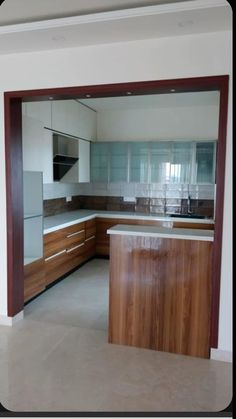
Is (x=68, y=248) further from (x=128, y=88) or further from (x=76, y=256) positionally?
(x=128, y=88)

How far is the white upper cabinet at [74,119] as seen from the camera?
14.7 feet

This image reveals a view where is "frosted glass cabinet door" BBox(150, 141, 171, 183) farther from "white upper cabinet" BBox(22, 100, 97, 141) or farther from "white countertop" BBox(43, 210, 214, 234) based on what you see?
"white upper cabinet" BBox(22, 100, 97, 141)

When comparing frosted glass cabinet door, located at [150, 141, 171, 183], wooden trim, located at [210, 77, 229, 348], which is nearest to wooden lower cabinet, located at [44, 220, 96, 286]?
frosted glass cabinet door, located at [150, 141, 171, 183]

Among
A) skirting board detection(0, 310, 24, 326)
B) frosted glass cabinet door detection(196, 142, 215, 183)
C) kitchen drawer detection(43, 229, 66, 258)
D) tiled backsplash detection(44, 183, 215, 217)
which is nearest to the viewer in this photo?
skirting board detection(0, 310, 24, 326)

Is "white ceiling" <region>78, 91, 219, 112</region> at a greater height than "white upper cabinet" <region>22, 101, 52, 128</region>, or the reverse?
"white ceiling" <region>78, 91, 219, 112</region>

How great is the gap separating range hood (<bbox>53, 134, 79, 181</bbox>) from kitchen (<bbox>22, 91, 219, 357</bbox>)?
0.9 inches

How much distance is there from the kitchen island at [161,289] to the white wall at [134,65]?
18cm

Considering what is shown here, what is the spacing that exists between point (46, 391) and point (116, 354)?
0.70 m

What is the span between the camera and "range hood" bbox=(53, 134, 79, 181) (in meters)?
4.87

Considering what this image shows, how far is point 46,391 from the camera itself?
2225mm

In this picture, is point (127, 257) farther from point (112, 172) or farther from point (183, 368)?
point (112, 172)

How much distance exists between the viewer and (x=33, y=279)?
147 inches

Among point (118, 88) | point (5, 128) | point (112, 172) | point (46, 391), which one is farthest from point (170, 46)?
point (112, 172)

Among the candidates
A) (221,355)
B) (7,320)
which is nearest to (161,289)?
(221,355)
